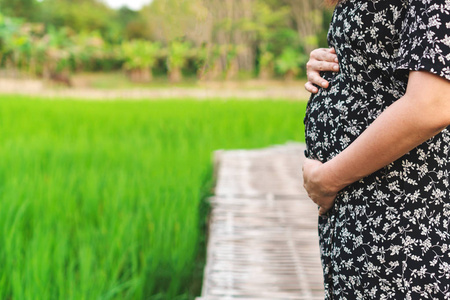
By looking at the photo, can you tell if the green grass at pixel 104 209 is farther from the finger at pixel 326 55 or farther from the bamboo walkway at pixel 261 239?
the finger at pixel 326 55

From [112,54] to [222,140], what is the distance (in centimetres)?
1912

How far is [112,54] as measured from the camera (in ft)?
70.2

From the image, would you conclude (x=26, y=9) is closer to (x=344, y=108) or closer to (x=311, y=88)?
(x=311, y=88)

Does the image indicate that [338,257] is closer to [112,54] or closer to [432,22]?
[432,22]

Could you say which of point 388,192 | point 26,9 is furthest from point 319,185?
point 26,9

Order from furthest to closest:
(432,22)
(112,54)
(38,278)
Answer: (112,54) < (38,278) < (432,22)

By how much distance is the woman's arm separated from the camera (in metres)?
0.57

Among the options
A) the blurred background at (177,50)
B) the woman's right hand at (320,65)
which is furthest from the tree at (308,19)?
the woman's right hand at (320,65)

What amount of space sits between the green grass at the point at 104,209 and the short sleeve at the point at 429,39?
0.89 metres

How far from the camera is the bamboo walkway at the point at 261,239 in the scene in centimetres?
115

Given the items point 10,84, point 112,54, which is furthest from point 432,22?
point 112,54

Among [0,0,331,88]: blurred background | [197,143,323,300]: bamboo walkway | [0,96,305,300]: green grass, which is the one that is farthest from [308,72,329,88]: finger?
[0,0,331,88]: blurred background

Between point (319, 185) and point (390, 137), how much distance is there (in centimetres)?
14

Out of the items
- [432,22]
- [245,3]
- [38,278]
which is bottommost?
[38,278]
